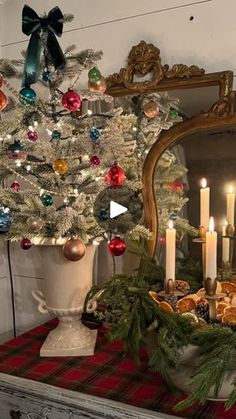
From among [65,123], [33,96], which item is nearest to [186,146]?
[65,123]

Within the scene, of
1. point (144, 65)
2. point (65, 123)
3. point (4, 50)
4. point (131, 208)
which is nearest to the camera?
point (131, 208)

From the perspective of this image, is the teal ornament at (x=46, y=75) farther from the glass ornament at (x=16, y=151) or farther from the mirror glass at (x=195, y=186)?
the mirror glass at (x=195, y=186)

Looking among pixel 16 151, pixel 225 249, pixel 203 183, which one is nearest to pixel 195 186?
pixel 203 183

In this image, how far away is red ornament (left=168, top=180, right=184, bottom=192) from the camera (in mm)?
1472

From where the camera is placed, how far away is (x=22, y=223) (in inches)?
50.9

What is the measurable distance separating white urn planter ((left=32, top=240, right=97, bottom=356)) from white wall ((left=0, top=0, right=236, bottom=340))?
581mm

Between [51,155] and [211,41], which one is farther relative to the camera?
[211,41]

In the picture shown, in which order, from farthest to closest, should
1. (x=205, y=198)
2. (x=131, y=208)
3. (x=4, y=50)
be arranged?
(x=4, y=50)
(x=205, y=198)
(x=131, y=208)

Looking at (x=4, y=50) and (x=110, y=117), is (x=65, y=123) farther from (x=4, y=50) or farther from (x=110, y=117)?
(x=4, y=50)

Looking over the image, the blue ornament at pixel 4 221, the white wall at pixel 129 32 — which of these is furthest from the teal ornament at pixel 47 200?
the white wall at pixel 129 32

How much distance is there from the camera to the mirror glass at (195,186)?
4.59 feet

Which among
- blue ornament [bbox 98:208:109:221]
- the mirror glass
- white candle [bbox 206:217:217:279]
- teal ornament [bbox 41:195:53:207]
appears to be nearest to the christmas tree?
teal ornament [bbox 41:195:53:207]

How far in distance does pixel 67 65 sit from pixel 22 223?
0.46 meters

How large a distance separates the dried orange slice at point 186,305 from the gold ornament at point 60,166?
453 mm
